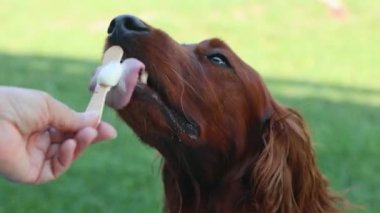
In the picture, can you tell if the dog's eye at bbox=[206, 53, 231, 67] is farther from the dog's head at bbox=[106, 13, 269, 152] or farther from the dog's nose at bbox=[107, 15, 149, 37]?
the dog's nose at bbox=[107, 15, 149, 37]

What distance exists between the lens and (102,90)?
96.6 inches

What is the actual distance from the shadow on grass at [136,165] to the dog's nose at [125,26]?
7.50 feet

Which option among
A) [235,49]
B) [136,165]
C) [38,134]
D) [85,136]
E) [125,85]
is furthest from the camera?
[235,49]

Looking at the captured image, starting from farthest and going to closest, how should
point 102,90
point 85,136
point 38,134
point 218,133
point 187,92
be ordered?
point 218,133 → point 187,92 → point 102,90 → point 38,134 → point 85,136

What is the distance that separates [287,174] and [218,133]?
1.07 feet

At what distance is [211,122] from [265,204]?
0.40 metres

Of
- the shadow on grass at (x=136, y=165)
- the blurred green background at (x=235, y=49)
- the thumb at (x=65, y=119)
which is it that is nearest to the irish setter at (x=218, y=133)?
the blurred green background at (x=235, y=49)

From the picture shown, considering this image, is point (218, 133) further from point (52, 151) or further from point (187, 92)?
point (52, 151)

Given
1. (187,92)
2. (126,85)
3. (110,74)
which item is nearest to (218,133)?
(187,92)

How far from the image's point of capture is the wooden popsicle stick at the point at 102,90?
2.34 m

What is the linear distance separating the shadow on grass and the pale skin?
9.56 ft

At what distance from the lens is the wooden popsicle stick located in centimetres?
234

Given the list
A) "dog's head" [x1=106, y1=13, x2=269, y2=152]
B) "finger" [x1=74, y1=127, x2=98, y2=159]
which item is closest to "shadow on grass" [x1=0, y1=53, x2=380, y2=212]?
"dog's head" [x1=106, y1=13, x2=269, y2=152]

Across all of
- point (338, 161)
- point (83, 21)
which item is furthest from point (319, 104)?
point (83, 21)
